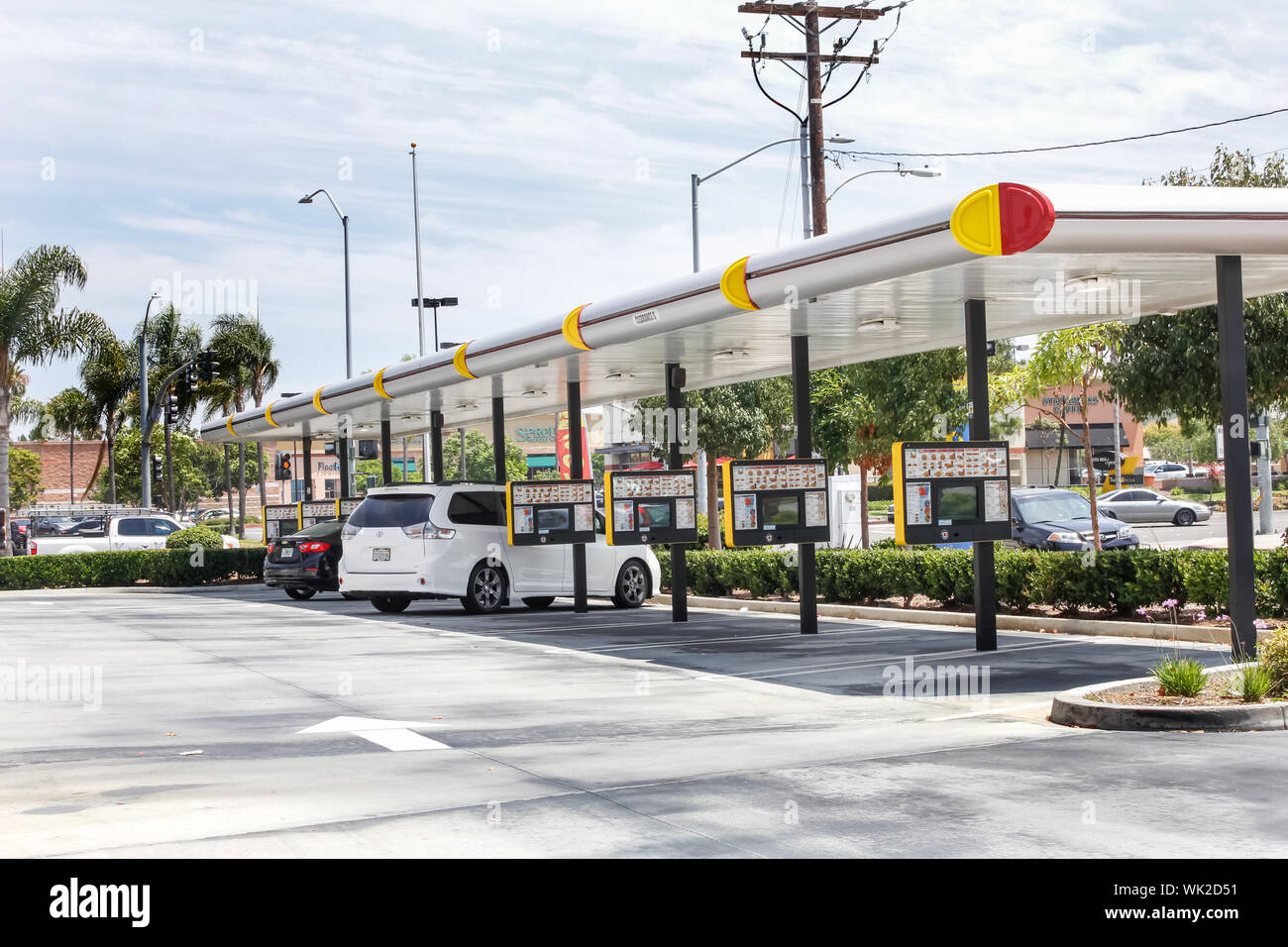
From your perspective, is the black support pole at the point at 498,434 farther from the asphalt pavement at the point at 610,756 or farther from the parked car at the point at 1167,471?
the parked car at the point at 1167,471

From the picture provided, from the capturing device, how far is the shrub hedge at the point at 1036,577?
592 inches

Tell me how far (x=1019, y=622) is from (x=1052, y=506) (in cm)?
1109

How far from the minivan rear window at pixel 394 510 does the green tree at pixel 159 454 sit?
47835 millimetres

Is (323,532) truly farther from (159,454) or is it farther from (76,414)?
(159,454)

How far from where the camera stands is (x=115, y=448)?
77625mm

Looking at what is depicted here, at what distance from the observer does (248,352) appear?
5781 centimetres

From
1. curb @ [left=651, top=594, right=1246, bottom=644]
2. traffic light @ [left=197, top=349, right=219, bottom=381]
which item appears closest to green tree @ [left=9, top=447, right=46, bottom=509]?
traffic light @ [left=197, top=349, right=219, bottom=381]

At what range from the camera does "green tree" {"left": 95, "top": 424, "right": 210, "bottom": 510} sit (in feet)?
244

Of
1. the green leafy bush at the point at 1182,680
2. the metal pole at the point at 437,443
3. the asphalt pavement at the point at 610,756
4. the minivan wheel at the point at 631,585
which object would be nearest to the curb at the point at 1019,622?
the asphalt pavement at the point at 610,756

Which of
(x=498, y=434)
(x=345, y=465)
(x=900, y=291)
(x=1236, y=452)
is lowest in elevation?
(x=1236, y=452)

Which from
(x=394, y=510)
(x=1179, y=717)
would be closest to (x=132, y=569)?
(x=394, y=510)

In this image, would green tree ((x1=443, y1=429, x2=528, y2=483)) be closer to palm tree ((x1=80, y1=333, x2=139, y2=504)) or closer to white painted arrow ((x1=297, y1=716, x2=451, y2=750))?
palm tree ((x1=80, y1=333, x2=139, y2=504))
